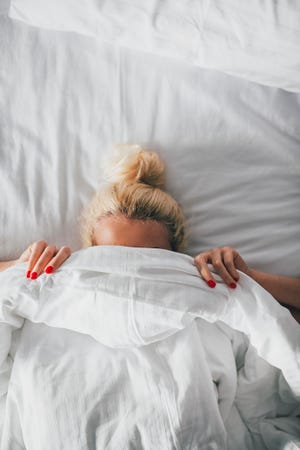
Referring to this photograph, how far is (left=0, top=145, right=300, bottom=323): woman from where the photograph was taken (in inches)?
32.0

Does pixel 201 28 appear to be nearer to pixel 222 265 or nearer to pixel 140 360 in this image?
pixel 222 265

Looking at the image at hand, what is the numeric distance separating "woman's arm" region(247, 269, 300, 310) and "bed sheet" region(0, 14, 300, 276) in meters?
0.06

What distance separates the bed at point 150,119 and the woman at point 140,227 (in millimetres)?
58

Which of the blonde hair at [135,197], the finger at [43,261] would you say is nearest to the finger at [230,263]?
the blonde hair at [135,197]

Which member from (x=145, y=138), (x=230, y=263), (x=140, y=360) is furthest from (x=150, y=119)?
(x=140, y=360)

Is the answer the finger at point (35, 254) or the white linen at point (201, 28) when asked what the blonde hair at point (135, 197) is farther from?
the white linen at point (201, 28)

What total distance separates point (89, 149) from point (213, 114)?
11.6 inches

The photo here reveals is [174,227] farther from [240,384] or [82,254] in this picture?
[240,384]

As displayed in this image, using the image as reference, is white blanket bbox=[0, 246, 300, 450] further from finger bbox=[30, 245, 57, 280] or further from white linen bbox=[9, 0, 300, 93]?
white linen bbox=[9, 0, 300, 93]

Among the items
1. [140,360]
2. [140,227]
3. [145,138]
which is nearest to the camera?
[140,360]

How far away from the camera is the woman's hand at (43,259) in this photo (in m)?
0.78

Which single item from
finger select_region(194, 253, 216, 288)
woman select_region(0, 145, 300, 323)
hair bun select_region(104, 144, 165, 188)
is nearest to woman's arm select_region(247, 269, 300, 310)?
woman select_region(0, 145, 300, 323)

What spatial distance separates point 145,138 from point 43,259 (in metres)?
0.37

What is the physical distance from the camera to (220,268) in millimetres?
810
